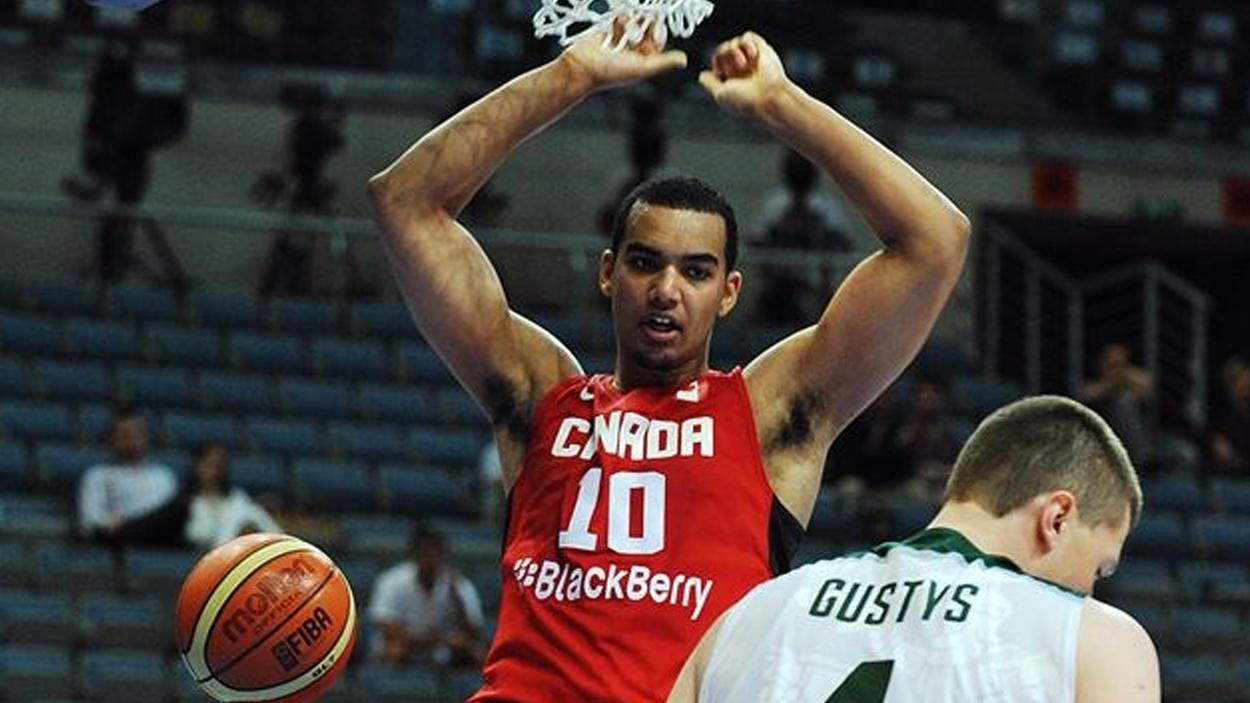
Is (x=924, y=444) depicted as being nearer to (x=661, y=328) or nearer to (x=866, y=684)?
(x=661, y=328)

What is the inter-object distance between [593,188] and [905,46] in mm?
3981

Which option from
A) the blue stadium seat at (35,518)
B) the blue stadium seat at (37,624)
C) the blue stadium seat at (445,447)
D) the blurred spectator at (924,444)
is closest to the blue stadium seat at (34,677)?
the blue stadium seat at (37,624)

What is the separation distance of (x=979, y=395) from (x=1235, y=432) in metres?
1.94

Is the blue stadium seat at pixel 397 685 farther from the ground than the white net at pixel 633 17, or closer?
closer

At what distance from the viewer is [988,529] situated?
428 centimetres

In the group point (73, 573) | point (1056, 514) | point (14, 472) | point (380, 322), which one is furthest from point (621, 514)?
point (380, 322)

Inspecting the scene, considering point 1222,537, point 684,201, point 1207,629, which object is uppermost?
point 684,201

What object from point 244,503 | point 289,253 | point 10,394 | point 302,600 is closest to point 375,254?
point 289,253

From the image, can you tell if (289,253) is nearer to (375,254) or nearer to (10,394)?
(375,254)

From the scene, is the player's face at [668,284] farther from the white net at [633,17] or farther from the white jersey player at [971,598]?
the white jersey player at [971,598]

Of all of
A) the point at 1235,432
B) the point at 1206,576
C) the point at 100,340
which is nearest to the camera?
the point at 100,340

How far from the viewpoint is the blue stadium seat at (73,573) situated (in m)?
13.9

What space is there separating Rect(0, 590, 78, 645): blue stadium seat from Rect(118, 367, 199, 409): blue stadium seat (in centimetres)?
275

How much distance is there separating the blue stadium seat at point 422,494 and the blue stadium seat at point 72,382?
1.84m
